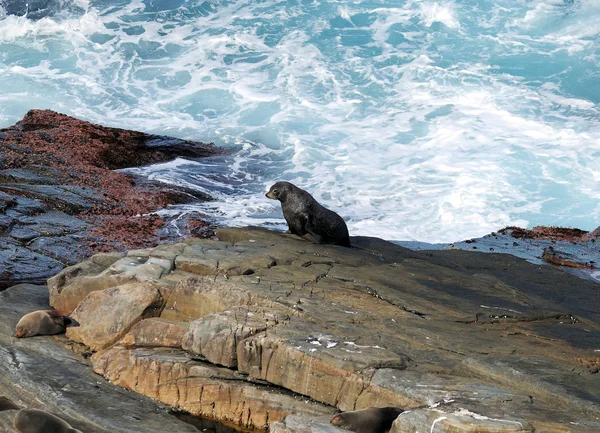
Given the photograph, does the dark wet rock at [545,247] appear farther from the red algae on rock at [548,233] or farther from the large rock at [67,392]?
the large rock at [67,392]

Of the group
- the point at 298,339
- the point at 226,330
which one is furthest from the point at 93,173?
the point at 298,339

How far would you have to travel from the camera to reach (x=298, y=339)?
28.1ft

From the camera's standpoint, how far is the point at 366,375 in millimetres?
7926

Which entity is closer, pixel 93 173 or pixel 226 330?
pixel 226 330

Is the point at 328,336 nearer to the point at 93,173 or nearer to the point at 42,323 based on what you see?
the point at 42,323

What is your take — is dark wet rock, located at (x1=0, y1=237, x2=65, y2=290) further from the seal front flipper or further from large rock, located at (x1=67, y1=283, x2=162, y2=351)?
large rock, located at (x1=67, y1=283, x2=162, y2=351)

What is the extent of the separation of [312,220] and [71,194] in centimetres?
753

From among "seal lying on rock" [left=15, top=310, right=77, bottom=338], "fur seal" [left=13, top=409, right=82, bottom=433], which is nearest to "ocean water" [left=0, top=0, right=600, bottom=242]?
"seal lying on rock" [left=15, top=310, right=77, bottom=338]

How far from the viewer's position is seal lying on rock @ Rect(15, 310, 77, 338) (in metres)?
10.1

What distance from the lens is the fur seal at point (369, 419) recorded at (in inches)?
284

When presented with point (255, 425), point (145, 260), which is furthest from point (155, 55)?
point (255, 425)

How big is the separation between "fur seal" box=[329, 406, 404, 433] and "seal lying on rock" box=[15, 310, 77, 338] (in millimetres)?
4807

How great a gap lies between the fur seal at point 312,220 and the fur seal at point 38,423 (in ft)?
19.9

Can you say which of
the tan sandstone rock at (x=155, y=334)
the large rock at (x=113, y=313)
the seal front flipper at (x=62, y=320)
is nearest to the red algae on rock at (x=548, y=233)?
the large rock at (x=113, y=313)
